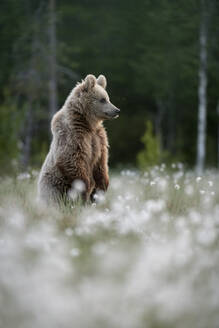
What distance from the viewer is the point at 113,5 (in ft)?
83.2

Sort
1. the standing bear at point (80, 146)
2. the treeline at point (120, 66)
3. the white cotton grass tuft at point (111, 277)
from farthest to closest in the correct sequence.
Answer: the treeline at point (120, 66) → the standing bear at point (80, 146) → the white cotton grass tuft at point (111, 277)

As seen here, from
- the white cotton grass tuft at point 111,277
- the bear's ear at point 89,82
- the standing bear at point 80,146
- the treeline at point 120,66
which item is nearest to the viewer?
the white cotton grass tuft at point 111,277

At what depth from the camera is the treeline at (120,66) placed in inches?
686

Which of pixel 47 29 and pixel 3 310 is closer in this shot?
pixel 3 310

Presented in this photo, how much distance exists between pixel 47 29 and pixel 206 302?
18369mm

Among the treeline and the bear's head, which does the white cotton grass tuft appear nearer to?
the bear's head

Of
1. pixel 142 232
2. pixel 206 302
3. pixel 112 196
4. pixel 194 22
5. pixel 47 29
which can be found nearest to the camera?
pixel 206 302

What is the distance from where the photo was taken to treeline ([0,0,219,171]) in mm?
17422

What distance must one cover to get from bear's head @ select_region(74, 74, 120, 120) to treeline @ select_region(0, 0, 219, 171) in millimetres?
5279

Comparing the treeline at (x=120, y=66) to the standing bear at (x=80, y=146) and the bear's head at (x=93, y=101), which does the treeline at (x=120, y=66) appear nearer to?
the standing bear at (x=80, y=146)

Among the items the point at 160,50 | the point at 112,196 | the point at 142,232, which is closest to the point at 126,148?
the point at 160,50

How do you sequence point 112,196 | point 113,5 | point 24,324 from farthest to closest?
point 113,5, point 112,196, point 24,324

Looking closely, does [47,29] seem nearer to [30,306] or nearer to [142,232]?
[142,232]

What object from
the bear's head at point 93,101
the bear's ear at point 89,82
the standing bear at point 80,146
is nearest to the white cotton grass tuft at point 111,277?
the standing bear at point 80,146
